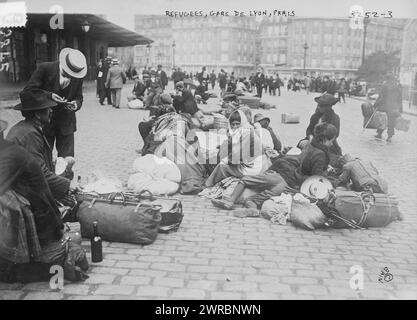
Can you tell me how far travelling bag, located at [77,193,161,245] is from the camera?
15.0ft

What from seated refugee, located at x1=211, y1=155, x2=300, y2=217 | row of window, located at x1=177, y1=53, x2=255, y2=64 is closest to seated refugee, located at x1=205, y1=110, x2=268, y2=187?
seated refugee, located at x1=211, y1=155, x2=300, y2=217

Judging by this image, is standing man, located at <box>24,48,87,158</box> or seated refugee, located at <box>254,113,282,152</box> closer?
standing man, located at <box>24,48,87,158</box>

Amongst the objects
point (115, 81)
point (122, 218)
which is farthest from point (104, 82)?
point (122, 218)

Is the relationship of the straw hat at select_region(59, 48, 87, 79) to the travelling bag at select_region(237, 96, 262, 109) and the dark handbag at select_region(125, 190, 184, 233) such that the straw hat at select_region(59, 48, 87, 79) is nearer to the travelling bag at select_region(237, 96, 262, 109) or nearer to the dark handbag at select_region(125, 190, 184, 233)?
the dark handbag at select_region(125, 190, 184, 233)

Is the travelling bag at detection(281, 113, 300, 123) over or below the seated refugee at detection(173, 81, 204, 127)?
below

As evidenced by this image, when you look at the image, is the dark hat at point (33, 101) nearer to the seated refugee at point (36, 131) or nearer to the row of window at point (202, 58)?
the seated refugee at point (36, 131)

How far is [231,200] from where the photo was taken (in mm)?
6000

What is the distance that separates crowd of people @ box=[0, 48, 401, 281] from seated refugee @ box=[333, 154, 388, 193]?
0.09 feet

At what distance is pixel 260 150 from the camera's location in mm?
6527

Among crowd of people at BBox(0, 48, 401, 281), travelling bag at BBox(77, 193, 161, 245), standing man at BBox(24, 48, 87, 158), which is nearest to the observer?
crowd of people at BBox(0, 48, 401, 281)

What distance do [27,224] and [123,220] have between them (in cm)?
123

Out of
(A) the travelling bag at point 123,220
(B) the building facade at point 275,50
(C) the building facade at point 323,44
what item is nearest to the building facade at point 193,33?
(A) the travelling bag at point 123,220

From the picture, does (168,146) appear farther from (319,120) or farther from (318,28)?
(318,28)
